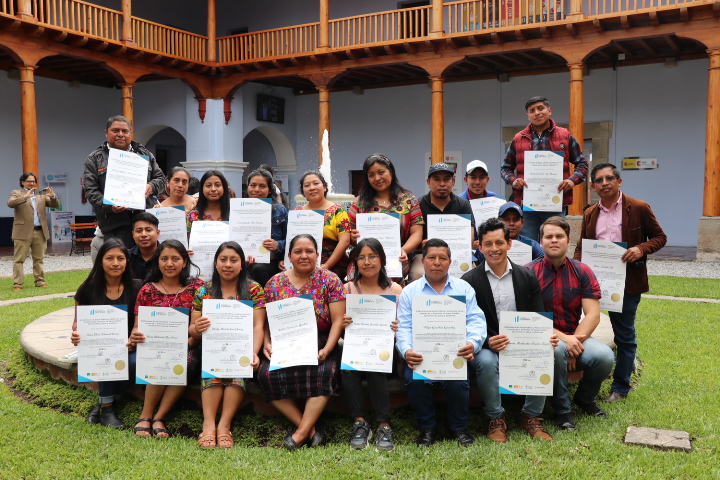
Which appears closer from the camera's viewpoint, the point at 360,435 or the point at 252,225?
the point at 360,435

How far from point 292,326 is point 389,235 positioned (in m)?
Result: 1.04

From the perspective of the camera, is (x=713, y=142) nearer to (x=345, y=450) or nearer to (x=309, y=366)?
(x=309, y=366)

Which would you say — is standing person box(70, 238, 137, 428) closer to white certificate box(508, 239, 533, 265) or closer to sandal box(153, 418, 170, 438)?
sandal box(153, 418, 170, 438)

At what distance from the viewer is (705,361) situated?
504 cm

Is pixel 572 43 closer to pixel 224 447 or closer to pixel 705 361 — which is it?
pixel 705 361

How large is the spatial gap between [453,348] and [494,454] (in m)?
0.59

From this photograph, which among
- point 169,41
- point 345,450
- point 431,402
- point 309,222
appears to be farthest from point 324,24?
point 345,450

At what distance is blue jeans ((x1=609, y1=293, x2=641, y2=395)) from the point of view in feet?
13.8

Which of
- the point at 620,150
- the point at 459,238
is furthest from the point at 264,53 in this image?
the point at 459,238

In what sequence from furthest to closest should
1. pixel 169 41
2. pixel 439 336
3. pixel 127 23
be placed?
1. pixel 169 41
2. pixel 127 23
3. pixel 439 336

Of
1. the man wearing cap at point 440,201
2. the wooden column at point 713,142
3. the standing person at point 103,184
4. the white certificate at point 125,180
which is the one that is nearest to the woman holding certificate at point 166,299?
the white certificate at point 125,180

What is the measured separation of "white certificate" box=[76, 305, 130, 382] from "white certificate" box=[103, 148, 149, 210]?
1091 mm

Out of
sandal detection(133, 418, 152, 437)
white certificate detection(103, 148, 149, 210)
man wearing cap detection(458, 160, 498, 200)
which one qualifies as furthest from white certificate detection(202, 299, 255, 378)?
man wearing cap detection(458, 160, 498, 200)

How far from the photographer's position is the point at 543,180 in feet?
16.0
